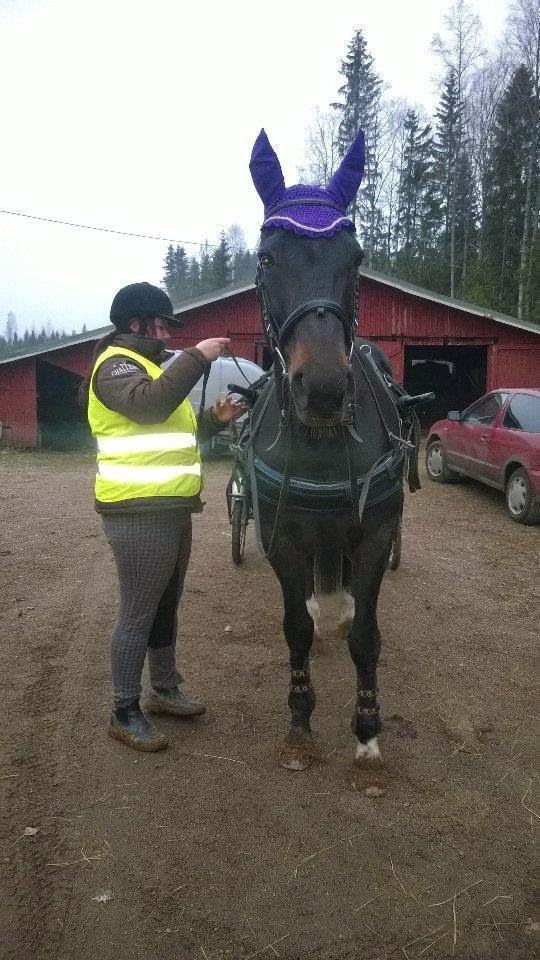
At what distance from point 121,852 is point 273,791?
28.1 inches

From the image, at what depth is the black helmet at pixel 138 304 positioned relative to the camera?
2832 millimetres

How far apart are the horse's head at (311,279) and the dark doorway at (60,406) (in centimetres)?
1614

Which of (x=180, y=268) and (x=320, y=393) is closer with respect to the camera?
(x=320, y=393)

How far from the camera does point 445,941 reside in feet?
→ 6.75

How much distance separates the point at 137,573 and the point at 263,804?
1.17 meters

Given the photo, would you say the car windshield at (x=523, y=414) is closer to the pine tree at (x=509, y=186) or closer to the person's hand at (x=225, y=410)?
the person's hand at (x=225, y=410)

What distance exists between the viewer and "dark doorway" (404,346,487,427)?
21.7 meters

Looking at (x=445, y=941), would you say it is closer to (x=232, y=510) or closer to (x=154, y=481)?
(x=154, y=481)

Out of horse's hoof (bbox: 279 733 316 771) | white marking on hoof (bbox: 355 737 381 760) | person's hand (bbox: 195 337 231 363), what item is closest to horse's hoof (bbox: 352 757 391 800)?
white marking on hoof (bbox: 355 737 381 760)

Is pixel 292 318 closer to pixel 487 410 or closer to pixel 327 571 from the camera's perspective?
pixel 327 571

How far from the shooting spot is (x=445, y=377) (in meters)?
23.5

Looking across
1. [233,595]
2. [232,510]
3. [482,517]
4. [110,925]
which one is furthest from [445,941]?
[482,517]

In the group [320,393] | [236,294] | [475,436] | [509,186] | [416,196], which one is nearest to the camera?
[320,393]

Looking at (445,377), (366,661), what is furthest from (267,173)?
(445,377)
